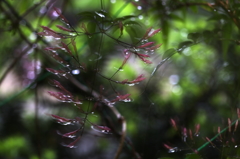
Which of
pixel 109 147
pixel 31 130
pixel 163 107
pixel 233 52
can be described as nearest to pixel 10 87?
pixel 31 130

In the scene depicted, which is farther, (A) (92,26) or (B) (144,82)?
(B) (144,82)

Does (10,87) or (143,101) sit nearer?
(143,101)

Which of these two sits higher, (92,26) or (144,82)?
(92,26)

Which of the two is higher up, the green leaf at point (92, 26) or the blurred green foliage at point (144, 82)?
the green leaf at point (92, 26)

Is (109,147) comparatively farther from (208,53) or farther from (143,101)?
(208,53)

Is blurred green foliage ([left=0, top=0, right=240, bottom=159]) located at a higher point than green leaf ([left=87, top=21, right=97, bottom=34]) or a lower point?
lower

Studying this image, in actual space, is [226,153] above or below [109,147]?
above

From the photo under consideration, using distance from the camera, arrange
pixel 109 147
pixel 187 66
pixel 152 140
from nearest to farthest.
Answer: pixel 152 140, pixel 109 147, pixel 187 66

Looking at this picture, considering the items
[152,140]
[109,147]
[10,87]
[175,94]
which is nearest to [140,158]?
[152,140]

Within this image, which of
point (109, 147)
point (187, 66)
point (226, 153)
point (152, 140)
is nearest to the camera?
point (226, 153)
